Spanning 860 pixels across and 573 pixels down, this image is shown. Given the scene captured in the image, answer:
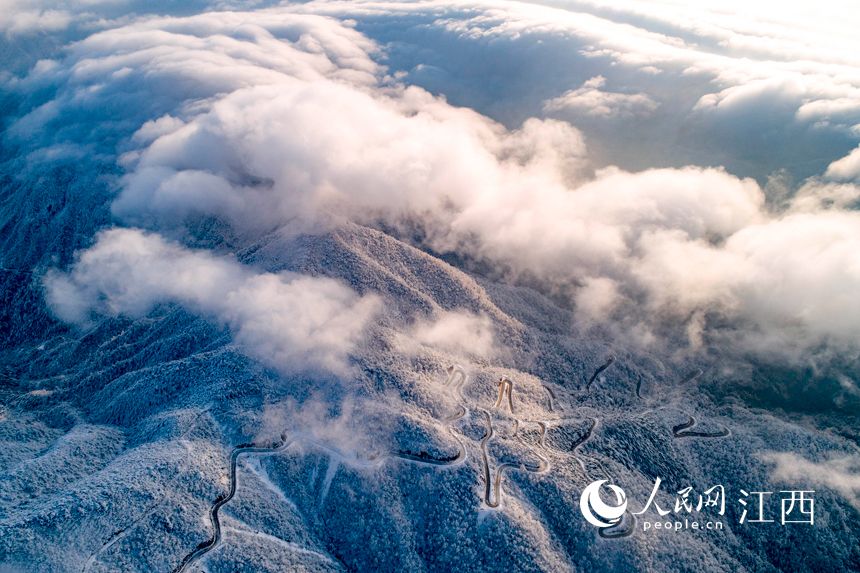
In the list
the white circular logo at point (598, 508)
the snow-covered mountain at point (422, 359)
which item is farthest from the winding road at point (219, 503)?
the white circular logo at point (598, 508)

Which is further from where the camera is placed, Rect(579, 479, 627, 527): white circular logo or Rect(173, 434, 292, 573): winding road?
Rect(579, 479, 627, 527): white circular logo

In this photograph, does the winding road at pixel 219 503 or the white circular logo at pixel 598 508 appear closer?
the winding road at pixel 219 503

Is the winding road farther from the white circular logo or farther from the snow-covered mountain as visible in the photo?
the white circular logo

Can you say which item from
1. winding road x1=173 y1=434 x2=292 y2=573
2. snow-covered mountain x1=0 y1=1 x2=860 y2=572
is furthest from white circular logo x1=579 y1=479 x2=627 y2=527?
winding road x1=173 y1=434 x2=292 y2=573

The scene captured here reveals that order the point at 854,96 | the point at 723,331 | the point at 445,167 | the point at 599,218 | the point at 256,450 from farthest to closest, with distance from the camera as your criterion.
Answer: the point at 854,96
the point at 445,167
the point at 599,218
the point at 723,331
the point at 256,450

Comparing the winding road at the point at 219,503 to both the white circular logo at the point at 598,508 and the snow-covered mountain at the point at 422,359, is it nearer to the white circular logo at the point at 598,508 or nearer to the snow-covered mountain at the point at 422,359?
the snow-covered mountain at the point at 422,359

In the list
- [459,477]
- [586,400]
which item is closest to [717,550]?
[586,400]

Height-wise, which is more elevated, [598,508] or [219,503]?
[598,508]

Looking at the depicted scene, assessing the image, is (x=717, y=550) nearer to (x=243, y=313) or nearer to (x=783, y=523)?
(x=783, y=523)
